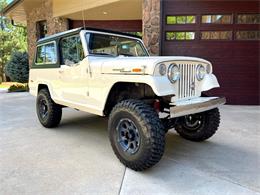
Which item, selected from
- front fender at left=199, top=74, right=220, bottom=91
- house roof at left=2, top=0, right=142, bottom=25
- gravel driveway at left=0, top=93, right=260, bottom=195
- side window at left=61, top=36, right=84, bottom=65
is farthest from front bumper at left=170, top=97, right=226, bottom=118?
house roof at left=2, top=0, right=142, bottom=25

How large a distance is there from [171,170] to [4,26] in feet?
87.2

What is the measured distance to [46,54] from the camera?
4.86 metres

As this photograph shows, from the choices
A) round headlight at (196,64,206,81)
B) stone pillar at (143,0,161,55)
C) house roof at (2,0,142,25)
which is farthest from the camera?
house roof at (2,0,142,25)

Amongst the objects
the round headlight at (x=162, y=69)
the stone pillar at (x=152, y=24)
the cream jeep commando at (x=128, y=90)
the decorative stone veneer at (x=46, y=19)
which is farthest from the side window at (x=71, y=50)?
the decorative stone veneer at (x=46, y=19)

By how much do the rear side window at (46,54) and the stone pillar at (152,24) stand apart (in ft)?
12.1

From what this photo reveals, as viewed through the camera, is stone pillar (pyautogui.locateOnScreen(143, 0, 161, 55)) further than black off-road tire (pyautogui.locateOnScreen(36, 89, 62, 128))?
Yes

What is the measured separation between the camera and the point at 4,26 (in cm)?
2433

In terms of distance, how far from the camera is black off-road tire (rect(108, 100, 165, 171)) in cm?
262

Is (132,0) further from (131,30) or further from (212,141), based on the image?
(212,141)

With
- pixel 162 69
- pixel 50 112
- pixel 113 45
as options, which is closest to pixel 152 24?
pixel 113 45

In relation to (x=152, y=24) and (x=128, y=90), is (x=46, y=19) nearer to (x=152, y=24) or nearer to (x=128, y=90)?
(x=152, y=24)

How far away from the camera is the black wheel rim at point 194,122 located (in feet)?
12.4

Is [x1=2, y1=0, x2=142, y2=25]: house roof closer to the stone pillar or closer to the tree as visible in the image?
the stone pillar

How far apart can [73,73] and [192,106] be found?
209 centimetres
